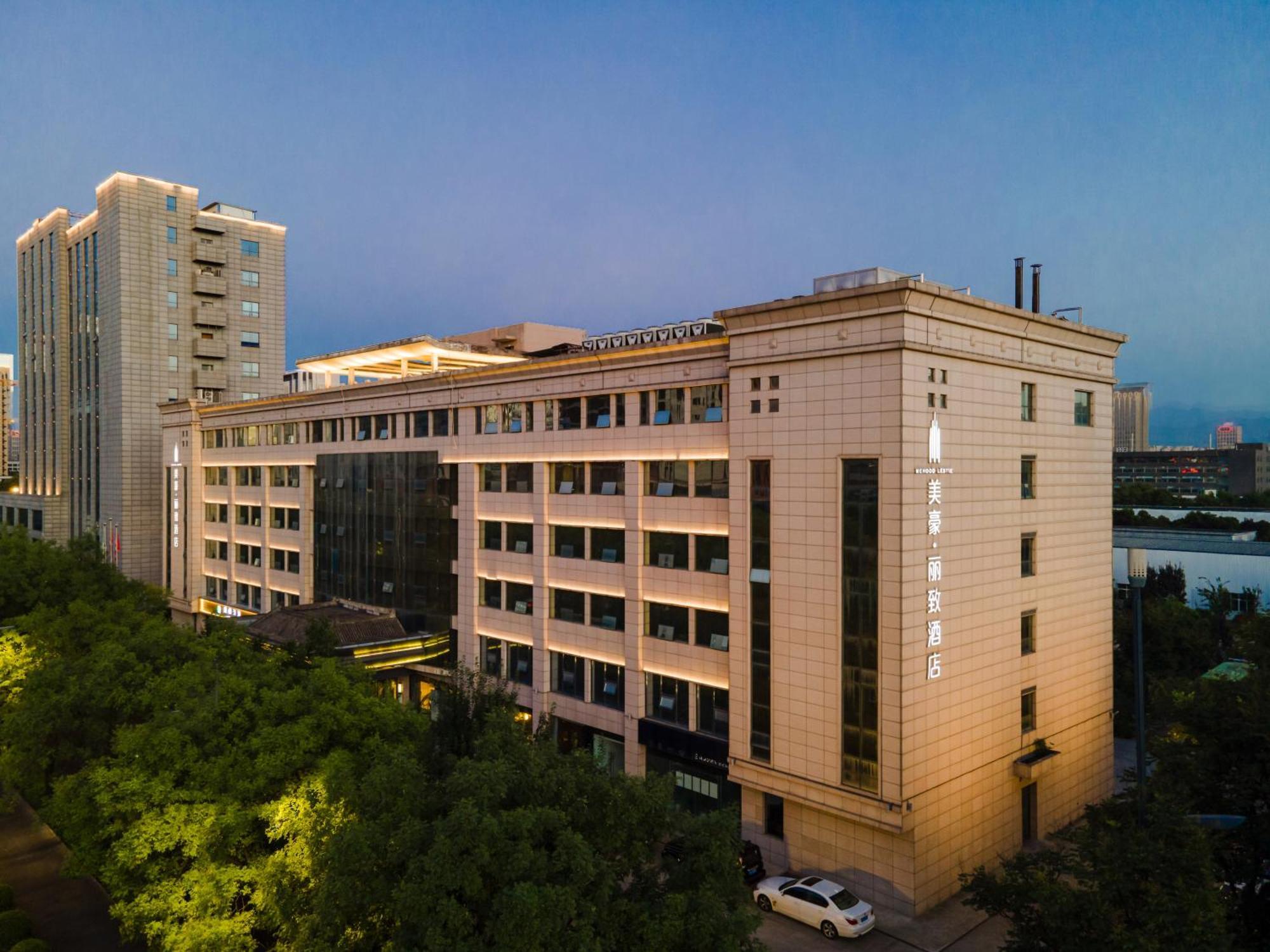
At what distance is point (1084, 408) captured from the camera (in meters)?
35.1

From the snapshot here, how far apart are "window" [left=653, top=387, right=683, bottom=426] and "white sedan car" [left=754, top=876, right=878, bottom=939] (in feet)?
58.4

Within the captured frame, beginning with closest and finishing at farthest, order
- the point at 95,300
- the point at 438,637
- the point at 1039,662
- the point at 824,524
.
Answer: the point at 824,524
the point at 1039,662
the point at 438,637
the point at 95,300

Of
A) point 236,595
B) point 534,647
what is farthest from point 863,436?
point 236,595

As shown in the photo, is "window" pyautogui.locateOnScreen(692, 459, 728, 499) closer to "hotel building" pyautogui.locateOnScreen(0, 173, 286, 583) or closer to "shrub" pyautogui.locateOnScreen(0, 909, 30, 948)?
"shrub" pyautogui.locateOnScreen(0, 909, 30, 948)

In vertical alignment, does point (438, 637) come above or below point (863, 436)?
below

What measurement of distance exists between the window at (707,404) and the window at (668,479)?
2.10 metres

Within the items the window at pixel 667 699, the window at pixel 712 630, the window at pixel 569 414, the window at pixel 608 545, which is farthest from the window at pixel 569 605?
the window at pixel 569 414

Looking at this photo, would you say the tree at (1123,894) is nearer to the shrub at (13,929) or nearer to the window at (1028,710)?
the window at (1028,710)

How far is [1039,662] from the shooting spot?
32.1 metres

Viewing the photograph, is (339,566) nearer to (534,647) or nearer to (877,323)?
(534,647)

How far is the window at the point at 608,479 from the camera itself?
36312 mm

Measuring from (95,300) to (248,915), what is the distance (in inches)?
2926

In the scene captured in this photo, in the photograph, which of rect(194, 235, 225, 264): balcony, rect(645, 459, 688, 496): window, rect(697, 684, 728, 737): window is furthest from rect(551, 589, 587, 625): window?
rect(194, 235, 225, 264): balcony

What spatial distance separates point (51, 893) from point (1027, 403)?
137 feet
